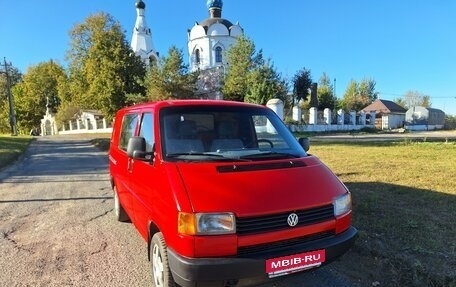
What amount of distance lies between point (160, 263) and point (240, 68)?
38.5 m

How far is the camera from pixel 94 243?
5.44m

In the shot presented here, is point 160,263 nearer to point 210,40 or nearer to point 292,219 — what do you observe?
point 292,219

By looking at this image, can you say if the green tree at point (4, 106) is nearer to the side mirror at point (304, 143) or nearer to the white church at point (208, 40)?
the white church at point (208, 40)

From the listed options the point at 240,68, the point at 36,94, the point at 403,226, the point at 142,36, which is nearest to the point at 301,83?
the point at 240,68

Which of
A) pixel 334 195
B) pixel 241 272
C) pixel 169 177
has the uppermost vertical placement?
pixel 169 177

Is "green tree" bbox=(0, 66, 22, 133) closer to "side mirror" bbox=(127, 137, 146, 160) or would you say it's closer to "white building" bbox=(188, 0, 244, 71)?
"white building" bbox=(188, 0, 244, 71)

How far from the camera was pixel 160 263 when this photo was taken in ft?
11.8

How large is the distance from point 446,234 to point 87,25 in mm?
57857

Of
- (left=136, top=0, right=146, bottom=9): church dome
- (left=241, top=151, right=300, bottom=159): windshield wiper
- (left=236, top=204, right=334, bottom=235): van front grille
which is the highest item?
(left=136, top=0, right=146, bottom=9): church dome

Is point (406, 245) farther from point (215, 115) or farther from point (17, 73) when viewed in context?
point (17, 73)

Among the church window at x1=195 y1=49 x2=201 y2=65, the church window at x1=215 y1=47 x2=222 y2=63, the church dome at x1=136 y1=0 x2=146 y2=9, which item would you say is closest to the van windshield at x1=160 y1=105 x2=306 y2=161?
the church window at x1=215 y1=47 x2=222 y2=63

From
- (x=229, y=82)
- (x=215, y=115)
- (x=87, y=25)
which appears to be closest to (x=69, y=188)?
(x=215, y=115)

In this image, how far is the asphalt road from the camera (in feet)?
13.9

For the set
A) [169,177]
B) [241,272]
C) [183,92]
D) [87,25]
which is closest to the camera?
[241,272]
